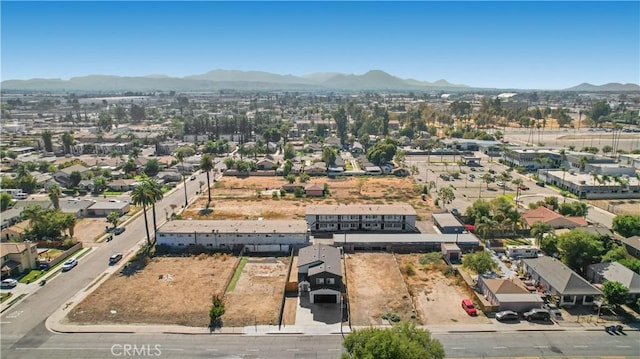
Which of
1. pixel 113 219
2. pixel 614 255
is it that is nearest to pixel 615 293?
pixel 614 255

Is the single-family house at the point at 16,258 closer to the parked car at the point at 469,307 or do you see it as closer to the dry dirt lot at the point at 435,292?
the dry dirt lot at the point at 435,292

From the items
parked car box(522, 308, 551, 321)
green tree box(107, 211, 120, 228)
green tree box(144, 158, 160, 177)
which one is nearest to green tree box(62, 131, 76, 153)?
green tree box(144, 158, 160, 177)

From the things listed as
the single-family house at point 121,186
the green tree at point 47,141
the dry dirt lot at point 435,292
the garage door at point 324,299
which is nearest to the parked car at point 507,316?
the dry dirt lot at point 435,292

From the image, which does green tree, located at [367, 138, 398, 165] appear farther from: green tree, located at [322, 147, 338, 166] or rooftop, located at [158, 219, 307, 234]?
rooftop, located at [158, 219, 307, 234]

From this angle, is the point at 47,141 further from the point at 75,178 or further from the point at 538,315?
the point at 538,315

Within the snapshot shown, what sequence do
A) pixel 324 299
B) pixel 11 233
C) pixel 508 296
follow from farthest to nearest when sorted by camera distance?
1. pixel 11 233
2. pixel 324 299
3. pixel 508 296
